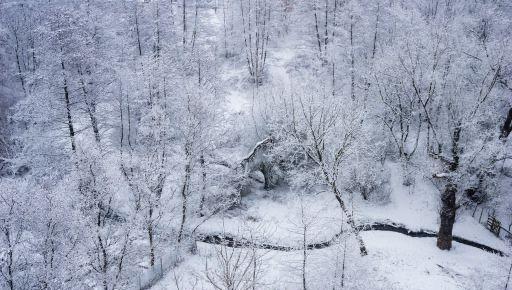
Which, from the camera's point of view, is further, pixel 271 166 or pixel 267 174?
pixel 267 174

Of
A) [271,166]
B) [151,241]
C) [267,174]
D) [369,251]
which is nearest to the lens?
[151,241]

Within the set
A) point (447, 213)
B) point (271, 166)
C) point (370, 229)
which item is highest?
point (271, 166)

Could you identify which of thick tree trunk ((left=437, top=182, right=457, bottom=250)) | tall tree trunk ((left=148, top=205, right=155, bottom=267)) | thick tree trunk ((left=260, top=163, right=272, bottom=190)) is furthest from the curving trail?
thick tree trunk ((left=260, top=163, right=272, bottom=190))

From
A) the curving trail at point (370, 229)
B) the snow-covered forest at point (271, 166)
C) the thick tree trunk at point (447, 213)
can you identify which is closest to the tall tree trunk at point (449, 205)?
the thick tree trunk at point (447, 213)

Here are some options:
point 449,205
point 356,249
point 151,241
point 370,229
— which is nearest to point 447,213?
point 449,205

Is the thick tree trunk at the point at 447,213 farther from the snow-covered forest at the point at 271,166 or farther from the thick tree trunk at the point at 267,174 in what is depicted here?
the thick tree trunk at the point at 267,174

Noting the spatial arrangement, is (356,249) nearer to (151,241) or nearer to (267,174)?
(267,174)

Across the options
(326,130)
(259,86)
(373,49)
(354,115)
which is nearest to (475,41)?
(373,49)
